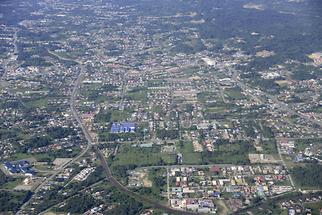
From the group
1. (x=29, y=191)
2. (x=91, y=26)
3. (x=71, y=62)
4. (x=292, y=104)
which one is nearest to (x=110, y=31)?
(x=91, y=26)

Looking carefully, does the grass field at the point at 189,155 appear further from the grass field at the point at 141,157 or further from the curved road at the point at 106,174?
the curved road at the point at 106,174

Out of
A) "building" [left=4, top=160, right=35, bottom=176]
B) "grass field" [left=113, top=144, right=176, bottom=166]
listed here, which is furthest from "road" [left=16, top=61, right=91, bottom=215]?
"grass field" [left=113, top=144, right=176, bottom=166]

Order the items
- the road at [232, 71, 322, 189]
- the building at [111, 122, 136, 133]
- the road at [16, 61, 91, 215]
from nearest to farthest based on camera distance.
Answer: the road at [16, 61, 91, 215] → the building at [111, 122, 136, 133] → the road at [232, 71, 322, 189]

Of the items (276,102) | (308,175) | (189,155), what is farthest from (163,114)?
(308,175)

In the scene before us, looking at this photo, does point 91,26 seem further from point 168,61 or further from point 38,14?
point 168,61

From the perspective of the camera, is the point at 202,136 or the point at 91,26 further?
the point at 91,26

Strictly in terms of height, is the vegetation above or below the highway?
above

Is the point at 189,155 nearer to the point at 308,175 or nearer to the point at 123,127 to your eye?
the point at 123,127

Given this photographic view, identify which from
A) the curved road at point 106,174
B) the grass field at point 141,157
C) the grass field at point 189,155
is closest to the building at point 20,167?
the curved road at point 106,174

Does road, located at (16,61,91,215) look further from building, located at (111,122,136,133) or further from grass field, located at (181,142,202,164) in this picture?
grass field, located at (181,142,202,164)
